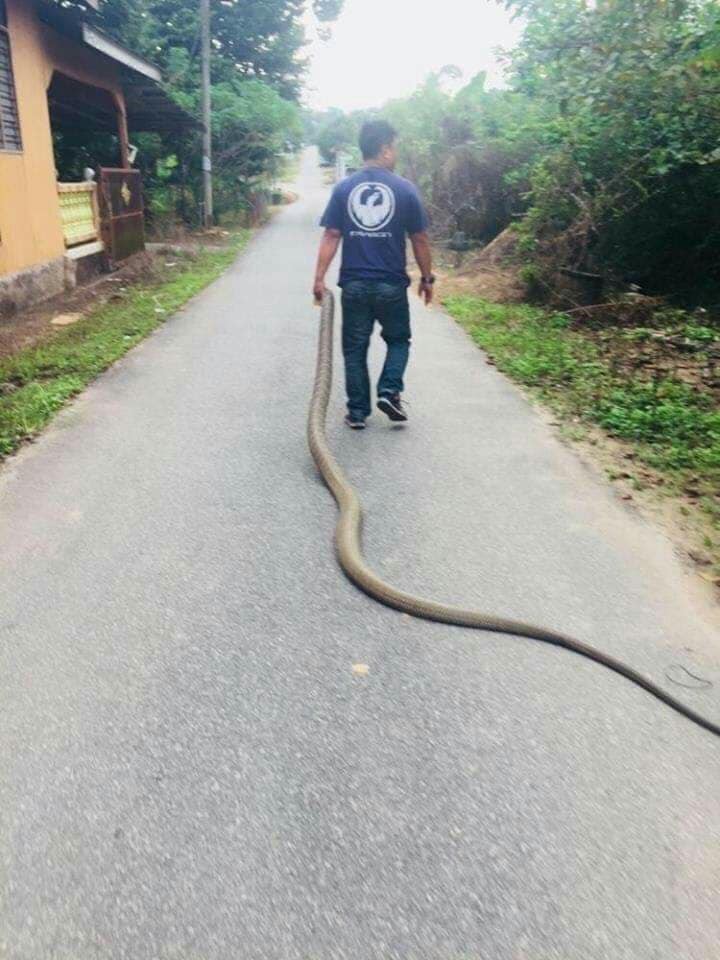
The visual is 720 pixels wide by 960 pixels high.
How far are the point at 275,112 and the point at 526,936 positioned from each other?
25.6 metres

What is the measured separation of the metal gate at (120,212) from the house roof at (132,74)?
5.92ft

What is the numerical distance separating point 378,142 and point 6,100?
24.9 ft

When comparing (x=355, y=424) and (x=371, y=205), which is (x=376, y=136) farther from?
(x=355, y=424)

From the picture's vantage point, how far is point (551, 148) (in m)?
11.1

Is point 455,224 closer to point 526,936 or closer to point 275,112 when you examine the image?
point 275,112

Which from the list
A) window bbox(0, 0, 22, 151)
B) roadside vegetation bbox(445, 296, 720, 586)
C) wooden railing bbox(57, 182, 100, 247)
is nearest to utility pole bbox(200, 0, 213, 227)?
wooden railing bbox(57, 182, 100, 247)

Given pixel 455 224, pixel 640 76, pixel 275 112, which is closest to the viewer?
pixel 640 76

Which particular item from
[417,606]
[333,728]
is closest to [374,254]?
[417,606]

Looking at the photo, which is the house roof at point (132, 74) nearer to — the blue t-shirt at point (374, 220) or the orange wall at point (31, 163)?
the orange wall at point (31, 163)

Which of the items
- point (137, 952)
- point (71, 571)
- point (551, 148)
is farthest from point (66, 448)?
point (551, 148)

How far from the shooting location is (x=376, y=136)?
4855 millimetres

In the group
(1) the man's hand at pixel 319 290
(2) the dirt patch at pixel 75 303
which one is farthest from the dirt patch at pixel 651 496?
(2) the dirt patch at pixel 75 303

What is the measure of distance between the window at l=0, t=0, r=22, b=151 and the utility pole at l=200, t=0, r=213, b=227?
12273 mm

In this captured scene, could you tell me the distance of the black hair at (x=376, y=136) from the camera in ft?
15.9
